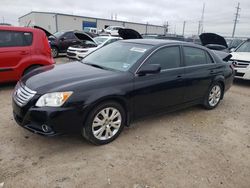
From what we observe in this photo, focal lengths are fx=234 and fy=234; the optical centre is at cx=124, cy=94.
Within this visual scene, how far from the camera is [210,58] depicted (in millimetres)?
5078

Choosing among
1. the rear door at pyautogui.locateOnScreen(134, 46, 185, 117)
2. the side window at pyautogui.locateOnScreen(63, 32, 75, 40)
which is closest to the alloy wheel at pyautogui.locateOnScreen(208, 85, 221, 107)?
the rear door at pyautogui.locateOnScreen(134, 46, 185, 117)

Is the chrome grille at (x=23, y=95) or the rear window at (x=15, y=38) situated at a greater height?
the rear window at (x=15, y=38)

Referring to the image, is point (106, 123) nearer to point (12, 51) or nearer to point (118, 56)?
point (118, 56)

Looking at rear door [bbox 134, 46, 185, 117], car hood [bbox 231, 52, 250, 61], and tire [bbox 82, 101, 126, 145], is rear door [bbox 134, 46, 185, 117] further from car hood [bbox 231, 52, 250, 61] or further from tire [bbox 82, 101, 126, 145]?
car hood [bbox 231, 52, 250, 61]

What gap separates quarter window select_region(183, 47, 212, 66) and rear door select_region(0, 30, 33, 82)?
395 centimetres

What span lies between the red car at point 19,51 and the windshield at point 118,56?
2.31 metres

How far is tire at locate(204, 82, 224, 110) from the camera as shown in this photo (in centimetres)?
511

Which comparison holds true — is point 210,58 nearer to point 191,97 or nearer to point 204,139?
point 191,97

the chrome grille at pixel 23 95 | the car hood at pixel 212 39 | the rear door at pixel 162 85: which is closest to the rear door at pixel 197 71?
the rear door at pixel 162 85

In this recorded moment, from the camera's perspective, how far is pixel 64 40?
13.2 meters

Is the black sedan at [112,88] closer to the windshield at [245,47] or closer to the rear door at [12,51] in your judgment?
the rear door at [12,51]

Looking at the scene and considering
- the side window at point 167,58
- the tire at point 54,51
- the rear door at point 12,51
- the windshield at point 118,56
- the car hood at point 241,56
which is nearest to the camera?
the windshield at point 118,56

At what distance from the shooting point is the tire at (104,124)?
321cm

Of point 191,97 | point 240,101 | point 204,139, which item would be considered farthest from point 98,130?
point 240,101
